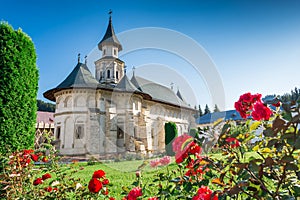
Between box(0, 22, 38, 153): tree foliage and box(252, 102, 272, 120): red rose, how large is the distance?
6.44 meters

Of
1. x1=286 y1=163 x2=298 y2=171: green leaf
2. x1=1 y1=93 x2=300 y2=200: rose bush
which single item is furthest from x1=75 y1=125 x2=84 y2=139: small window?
x1=286 y1=163 x2=298 y2=171: green leaf

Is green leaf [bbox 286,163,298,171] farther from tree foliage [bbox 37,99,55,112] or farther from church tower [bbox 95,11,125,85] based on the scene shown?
tree foliage [bbox 37,99,55,112]

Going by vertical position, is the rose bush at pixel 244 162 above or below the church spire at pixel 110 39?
below

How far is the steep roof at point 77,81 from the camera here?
54.9ft

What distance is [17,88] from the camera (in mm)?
6664

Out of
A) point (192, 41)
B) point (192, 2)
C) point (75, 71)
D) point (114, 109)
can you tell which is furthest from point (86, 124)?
point (192, 2)

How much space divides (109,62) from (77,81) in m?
6.32

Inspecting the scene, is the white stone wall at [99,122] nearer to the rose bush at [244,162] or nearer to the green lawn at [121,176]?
the green lawn at [121,176]

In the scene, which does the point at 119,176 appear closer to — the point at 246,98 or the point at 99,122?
the point at 246,98

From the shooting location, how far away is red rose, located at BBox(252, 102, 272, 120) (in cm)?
130

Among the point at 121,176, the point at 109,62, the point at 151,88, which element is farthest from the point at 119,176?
the point at 151,88

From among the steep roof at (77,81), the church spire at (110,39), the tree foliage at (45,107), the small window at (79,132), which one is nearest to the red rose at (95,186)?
the small window at (79,132)

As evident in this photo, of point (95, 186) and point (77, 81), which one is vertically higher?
point (77, 81)

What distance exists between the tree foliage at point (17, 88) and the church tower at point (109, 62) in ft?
47.2
